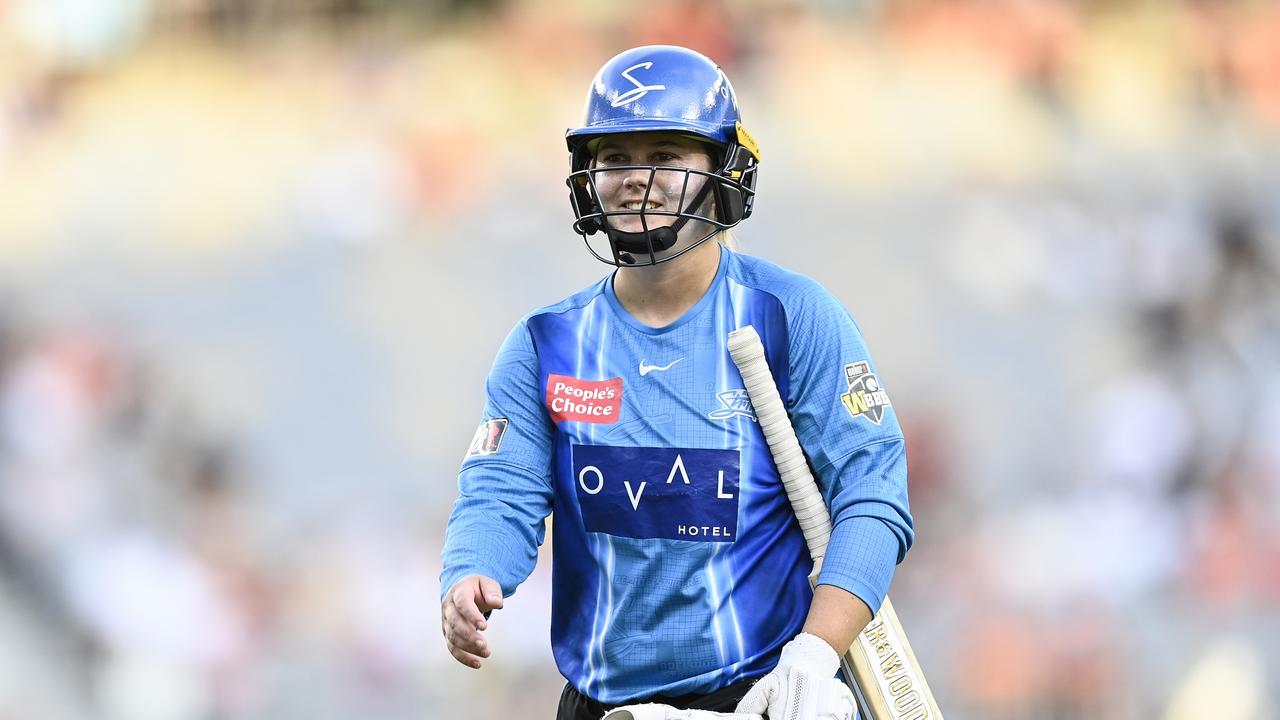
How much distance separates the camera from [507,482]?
2486 mm

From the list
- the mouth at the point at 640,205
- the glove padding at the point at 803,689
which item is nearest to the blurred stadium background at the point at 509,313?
the mouth at the point at 640,205

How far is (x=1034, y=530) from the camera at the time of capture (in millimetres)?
5668

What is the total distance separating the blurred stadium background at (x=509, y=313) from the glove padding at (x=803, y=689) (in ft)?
11.4

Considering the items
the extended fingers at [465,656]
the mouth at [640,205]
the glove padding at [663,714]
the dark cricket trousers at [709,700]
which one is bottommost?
the dark cricket trousers at [709,700]

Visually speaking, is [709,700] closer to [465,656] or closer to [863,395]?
[465,656]

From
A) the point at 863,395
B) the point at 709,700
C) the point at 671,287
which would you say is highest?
the point at 671,287

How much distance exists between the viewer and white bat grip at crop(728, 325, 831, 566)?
2357mm

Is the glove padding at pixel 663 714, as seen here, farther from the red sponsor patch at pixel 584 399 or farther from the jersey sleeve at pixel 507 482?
the red sponsor patch at pixel 584 399

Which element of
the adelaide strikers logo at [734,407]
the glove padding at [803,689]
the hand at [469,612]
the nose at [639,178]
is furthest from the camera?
the nose at [639,178]

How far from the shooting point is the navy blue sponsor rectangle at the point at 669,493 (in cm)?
235

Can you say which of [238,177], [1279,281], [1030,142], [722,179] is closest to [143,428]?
[238,177]

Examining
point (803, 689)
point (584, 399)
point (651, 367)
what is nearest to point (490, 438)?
point (584, 399)

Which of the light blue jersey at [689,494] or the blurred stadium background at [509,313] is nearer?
the light blue jersey at [689,494]

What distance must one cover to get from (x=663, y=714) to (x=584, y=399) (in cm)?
54
